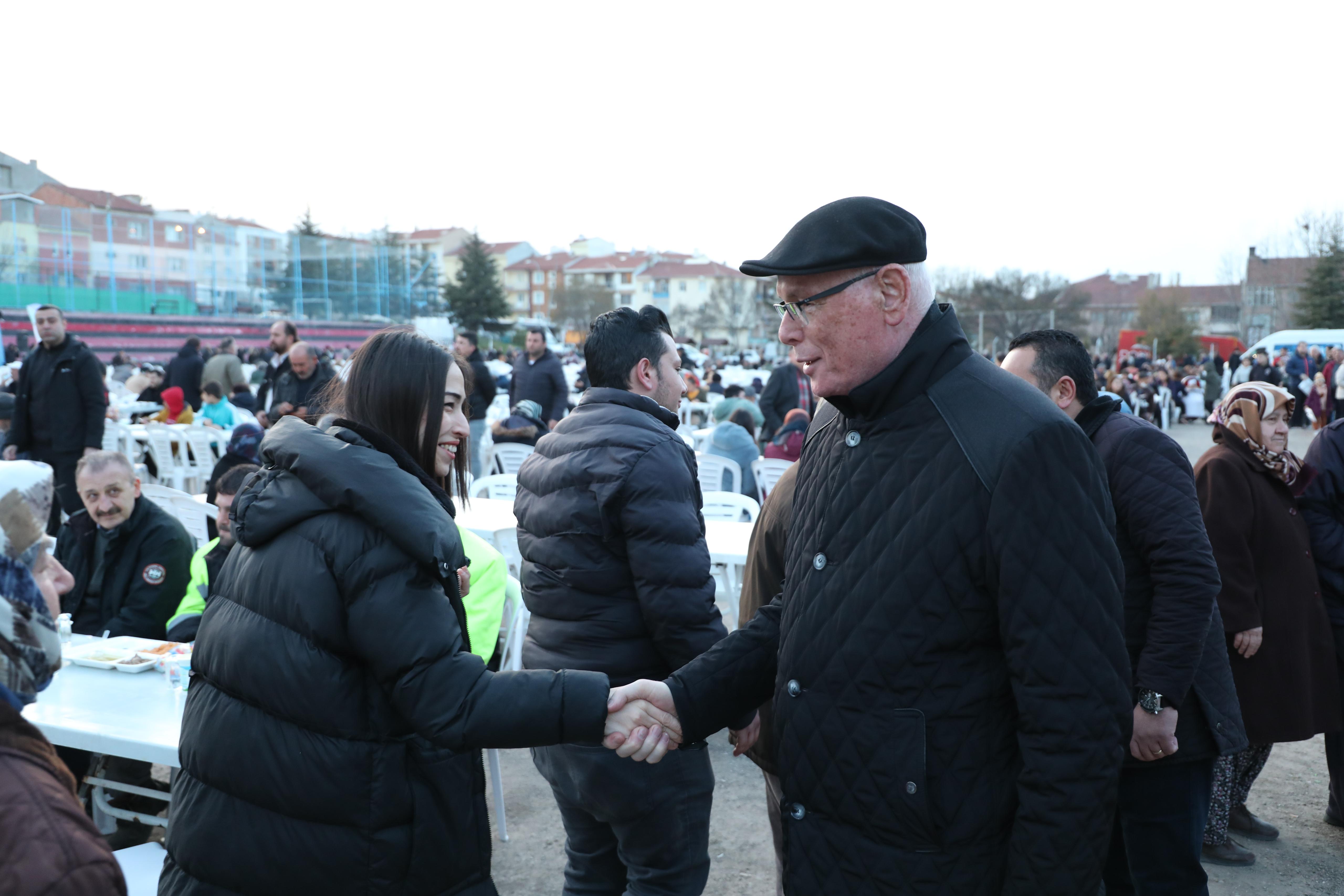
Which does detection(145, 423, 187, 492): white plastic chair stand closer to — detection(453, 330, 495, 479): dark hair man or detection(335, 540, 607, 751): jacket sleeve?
detection(453, 330, 495, 479): dark hair man

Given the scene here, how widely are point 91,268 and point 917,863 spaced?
133 ft

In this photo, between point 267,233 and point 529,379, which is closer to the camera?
point 529,379

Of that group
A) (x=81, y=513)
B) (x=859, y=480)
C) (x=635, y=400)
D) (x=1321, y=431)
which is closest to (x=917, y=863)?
(x=859, y=480)

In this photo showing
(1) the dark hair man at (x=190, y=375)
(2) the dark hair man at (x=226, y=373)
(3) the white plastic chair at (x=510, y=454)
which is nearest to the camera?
(3) the white plastic chair at (x=510, y=454)

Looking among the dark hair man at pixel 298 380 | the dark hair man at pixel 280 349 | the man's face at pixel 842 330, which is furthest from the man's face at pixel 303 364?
the man's face at pixel 842 330

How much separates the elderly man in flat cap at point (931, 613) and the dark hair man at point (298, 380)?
21.4 feet

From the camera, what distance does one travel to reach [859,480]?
175cm

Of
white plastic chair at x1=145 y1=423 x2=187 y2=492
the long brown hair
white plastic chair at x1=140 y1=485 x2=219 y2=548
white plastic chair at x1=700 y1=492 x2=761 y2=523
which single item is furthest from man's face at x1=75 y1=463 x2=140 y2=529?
white plastic chair at x1=145 y1=423 x2=187 y2=492

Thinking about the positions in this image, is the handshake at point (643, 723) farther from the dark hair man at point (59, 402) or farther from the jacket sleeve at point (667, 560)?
the dark hair man at point (59, 402)

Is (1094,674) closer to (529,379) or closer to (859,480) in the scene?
(859,480)

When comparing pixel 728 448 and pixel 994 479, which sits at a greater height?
pixel 994 479

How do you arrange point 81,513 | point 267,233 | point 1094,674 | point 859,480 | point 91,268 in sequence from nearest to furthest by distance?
1. point 1094,674
2. point 859,480
3. point 81,513
4. point 91,268
5. point 267,233

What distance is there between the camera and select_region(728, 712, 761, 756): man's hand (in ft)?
8.18

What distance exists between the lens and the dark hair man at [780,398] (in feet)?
34.0
